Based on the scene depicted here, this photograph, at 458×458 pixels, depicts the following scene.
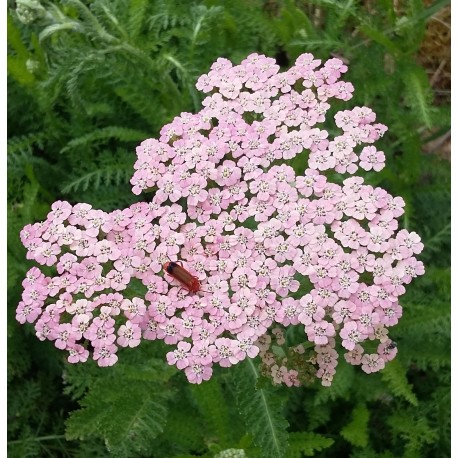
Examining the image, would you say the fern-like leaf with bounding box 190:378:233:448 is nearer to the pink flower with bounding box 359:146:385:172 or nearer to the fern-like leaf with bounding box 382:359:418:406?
the fern-like leaf with bounding box 382:359:418:406

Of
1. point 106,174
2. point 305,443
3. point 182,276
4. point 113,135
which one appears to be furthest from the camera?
point 106,174

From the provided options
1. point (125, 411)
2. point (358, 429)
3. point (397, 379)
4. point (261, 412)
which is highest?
point (261, 412)

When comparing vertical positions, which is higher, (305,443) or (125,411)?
(125,411)

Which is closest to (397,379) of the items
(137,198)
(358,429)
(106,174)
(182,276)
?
(358,429)

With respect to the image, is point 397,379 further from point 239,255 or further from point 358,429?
point 239,255

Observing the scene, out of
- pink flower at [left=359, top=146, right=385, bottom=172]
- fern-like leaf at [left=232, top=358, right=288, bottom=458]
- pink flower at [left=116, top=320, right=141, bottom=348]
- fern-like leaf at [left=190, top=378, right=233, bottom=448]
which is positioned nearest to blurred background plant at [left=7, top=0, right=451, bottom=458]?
fern-like leaf at [left=190, top=378, right=233, bottom=448]

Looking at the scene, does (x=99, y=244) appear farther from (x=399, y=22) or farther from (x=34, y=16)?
(x=399, y=22)

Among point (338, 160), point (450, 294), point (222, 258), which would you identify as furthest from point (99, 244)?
point (450, 294)
